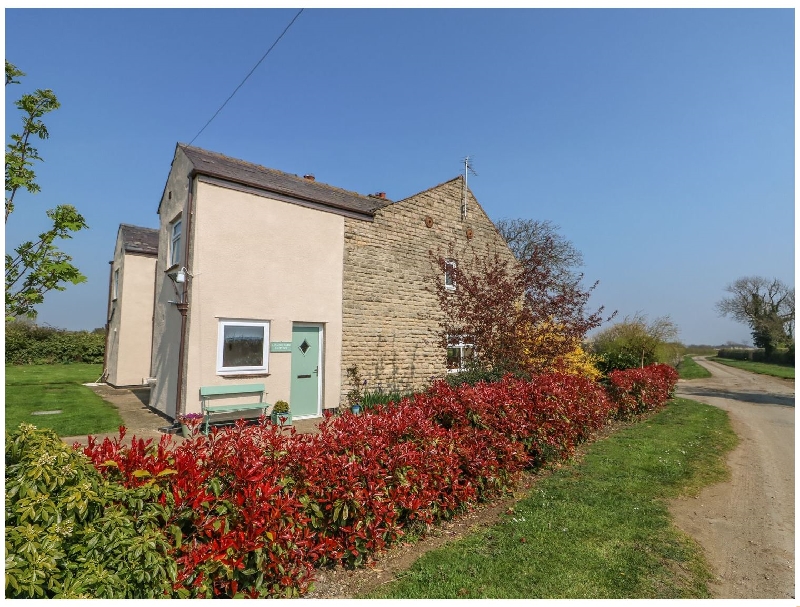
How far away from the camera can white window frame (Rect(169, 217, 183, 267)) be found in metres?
11.1

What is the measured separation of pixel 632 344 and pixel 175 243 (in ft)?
65.8

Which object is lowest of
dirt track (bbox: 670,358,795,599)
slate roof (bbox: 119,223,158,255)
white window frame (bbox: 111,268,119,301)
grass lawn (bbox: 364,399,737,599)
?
dirt track (bbox: 670,358,795,599)

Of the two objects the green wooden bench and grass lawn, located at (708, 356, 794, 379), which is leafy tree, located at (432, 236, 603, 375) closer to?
the green wooden bench

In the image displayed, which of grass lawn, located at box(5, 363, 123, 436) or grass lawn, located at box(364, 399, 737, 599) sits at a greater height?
grass lawn, located at box(5, 363, 123, 436)

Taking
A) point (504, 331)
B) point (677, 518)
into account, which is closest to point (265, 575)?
point (677, 518)

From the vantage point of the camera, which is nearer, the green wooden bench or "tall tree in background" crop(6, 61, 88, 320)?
"tall tree in background" crop(6, 61, 88, 320)

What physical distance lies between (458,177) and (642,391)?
359 inches

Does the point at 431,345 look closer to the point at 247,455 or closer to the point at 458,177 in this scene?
the point at 458,177

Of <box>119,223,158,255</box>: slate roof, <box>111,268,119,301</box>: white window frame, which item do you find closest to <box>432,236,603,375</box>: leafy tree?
<box>119,223,158,255</box>: slate roof

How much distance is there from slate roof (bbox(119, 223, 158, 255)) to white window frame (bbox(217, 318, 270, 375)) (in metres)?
9.04

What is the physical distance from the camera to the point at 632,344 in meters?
20.8

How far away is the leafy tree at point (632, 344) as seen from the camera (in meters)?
20.0

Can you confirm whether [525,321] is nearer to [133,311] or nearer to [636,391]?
[636,391]

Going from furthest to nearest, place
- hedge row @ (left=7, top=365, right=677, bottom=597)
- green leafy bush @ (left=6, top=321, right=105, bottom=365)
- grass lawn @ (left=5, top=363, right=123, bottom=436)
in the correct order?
1. green leafy bush @ (left=6, top=321, right=105, bottom=365)
2. grass lawn @ (left=5, top=363, right=123, bottom=436)
3. hedge row @ (left=7, top=365, right=677, bottom=597)
